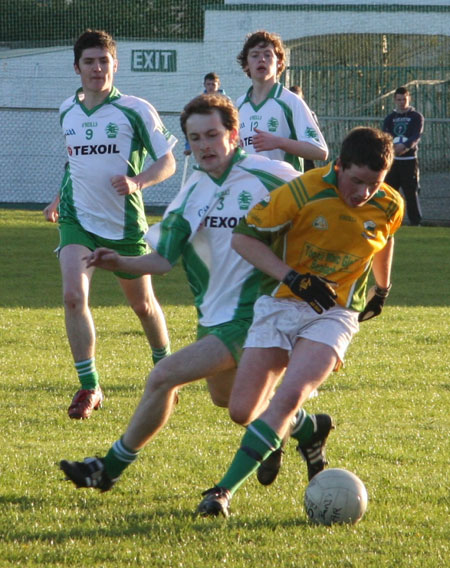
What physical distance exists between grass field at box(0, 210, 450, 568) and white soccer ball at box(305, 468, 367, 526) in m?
0.06

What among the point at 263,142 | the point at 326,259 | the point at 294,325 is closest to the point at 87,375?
the point at 263,142

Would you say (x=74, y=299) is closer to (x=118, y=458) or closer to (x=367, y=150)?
(x=118, y=458)

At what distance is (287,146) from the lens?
7.16 metres

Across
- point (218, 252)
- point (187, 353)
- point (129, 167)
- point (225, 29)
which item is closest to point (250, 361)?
point (187, 353)

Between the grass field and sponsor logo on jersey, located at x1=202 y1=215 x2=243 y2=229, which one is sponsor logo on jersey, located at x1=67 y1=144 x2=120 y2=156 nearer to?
the grass field

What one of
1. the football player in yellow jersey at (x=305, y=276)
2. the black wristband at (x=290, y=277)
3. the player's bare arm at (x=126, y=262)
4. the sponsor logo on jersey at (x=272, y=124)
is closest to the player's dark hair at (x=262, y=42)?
the sponsor logo on jersey at (x=272, y=124)

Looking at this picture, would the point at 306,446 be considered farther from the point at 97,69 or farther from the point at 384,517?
the point at 97,69

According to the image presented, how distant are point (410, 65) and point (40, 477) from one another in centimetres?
2397

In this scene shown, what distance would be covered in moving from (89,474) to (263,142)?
9.71 ft

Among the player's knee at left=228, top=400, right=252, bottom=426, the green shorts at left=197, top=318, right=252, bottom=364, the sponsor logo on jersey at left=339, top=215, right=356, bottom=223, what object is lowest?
the player's knee at left=228, top=400, right=252, bottom=426

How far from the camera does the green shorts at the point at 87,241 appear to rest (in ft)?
22.5

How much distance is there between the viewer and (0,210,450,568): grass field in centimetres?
404

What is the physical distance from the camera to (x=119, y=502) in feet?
15.4

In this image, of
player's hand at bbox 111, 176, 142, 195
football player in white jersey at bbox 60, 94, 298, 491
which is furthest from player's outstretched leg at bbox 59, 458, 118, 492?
player's hand at bbox 111, 176, 142, 195
